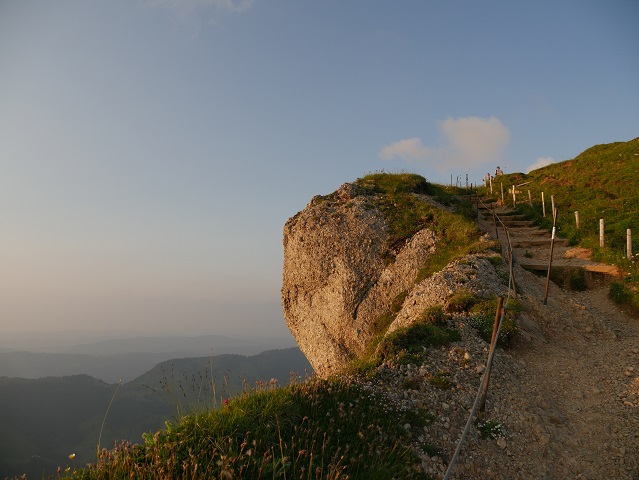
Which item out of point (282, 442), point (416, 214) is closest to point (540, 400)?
point (282, 442)

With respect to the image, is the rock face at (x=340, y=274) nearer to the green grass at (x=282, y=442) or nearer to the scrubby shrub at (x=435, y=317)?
the scrubby shrub at (x=435, y=317)

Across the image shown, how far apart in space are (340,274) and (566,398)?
54.5ft

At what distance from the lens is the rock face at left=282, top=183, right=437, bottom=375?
2567cm

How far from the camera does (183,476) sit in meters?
5.89

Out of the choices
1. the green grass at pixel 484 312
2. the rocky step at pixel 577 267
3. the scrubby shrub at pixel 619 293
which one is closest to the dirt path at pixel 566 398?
the scrubby shrub at pixel 619 293

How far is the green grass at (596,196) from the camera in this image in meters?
24.9

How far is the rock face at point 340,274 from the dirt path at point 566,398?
27.4 feet

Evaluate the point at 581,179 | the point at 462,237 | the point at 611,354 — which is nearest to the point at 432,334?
the point at 611,354

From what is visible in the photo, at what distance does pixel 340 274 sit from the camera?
2733cm

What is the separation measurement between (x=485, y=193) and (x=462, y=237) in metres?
30.1

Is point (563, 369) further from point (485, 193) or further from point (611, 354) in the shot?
point (485, 193)

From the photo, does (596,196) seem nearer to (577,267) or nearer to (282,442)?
(577,267)

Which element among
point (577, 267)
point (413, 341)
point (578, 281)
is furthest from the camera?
point (577, 267)

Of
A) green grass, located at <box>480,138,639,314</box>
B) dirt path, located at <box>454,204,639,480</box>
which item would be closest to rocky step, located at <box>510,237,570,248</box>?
green grass, located at <box>480,138,639,314</box>
